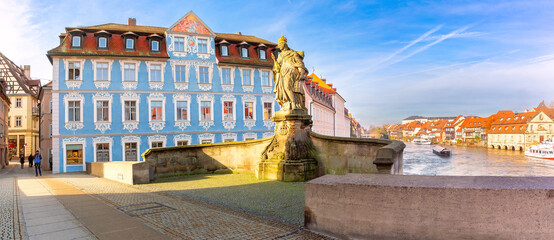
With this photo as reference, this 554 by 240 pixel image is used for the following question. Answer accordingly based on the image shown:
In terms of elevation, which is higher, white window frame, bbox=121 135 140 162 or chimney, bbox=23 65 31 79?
chimney, bbox=23 65 31 79

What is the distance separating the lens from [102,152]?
25328 mm

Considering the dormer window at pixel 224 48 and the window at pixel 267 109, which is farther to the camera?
the window at pixel 267 109

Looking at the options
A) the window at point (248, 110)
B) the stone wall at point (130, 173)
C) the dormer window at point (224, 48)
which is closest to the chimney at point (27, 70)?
the dormer window at point (224, 48)

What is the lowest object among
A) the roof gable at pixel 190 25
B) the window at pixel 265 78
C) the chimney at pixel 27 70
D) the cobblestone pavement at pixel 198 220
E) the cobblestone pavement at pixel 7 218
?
the cobblestone pavement at pixel 7 218

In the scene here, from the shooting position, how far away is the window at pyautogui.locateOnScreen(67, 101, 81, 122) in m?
24.7

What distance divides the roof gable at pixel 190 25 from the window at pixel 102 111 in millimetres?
7807

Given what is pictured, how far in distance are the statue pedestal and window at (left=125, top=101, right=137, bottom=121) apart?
1898 cm

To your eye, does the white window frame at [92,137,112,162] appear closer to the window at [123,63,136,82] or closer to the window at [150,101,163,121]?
the window at [150,101,163,121]

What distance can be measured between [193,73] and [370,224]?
25768mm

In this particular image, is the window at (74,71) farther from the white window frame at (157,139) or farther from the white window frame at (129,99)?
the white window frame at (157,139)

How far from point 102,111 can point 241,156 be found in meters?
17.6

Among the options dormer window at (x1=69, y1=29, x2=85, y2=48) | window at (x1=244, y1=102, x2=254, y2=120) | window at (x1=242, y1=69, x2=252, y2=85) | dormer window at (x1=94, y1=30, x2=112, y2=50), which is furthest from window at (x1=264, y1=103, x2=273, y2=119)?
dormer window at (x1=69, y1=29, x2=85, y2=48)

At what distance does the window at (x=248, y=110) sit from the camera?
2973 cm

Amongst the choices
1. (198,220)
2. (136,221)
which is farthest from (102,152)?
(198,220)
